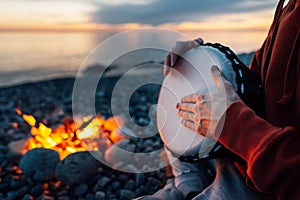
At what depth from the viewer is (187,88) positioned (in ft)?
4.45

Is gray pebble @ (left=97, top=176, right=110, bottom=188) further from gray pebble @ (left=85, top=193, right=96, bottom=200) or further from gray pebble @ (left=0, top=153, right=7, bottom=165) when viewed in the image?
gray pebble @ (left=0, top=153, right=7, bottom=165)

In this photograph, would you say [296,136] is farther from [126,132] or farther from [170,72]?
[126,132]

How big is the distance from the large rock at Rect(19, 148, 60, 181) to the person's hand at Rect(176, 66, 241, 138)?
3.35 ft

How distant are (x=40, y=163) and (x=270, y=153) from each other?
1.41 m

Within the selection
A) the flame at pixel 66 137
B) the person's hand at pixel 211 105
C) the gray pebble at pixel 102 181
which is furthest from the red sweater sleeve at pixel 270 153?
the flame at pixel 66 137

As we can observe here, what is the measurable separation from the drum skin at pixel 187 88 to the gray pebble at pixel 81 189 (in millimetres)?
570

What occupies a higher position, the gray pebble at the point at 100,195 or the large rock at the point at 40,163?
the large rock at the point at 40,163

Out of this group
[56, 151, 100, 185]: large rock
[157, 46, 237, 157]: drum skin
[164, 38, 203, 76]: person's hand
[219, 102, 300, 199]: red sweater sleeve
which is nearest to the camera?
[219, 102, 300, 199]: red sweater sleeve

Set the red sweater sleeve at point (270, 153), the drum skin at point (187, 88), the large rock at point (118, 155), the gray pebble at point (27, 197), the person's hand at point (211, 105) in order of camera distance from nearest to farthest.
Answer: the red sweater sleeve at point (270, 153) < the person's hand at point (211, 105) < the drum skin at point (187, 88) < the gray pebble at point (27, 197) < the large rock at point (118, 155)

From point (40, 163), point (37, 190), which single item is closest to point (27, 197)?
point (37, 190)

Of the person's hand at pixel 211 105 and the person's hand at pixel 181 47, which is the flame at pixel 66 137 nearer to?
the person's hand at pixel 181 47

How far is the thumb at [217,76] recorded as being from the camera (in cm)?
110

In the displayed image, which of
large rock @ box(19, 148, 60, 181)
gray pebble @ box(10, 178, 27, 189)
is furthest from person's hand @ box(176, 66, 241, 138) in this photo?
gray pebble @ box(10, 178, 27, 189)

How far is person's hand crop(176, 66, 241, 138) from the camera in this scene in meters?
1.05
